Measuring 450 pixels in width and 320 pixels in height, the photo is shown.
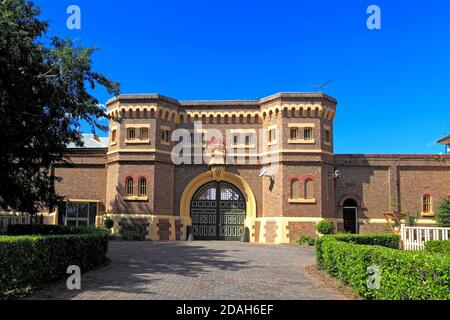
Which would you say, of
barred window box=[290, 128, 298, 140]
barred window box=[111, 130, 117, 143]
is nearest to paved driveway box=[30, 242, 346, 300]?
barred window box=[290, 128, 298, 140]

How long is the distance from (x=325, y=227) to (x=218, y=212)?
746 cm

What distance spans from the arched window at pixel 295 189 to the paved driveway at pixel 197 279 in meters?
Answer: 8.89

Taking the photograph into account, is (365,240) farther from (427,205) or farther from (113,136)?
(113,136)

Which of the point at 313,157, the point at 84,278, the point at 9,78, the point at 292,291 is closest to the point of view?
the point at 292,291

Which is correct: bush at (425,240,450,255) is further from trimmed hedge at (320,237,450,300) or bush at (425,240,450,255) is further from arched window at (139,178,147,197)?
arched window at (139,178,147,197)

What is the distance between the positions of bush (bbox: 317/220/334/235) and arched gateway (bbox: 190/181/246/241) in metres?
5.43

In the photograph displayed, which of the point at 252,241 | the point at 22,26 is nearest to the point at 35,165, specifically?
the point at 22,26

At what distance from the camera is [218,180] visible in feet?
94.3

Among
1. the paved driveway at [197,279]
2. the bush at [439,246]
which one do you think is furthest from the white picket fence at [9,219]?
the bush at [439,246]

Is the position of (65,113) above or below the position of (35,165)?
above

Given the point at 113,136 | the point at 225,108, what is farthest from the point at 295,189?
the point at 113,136

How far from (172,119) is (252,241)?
980cm

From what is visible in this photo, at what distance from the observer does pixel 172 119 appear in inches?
1123
